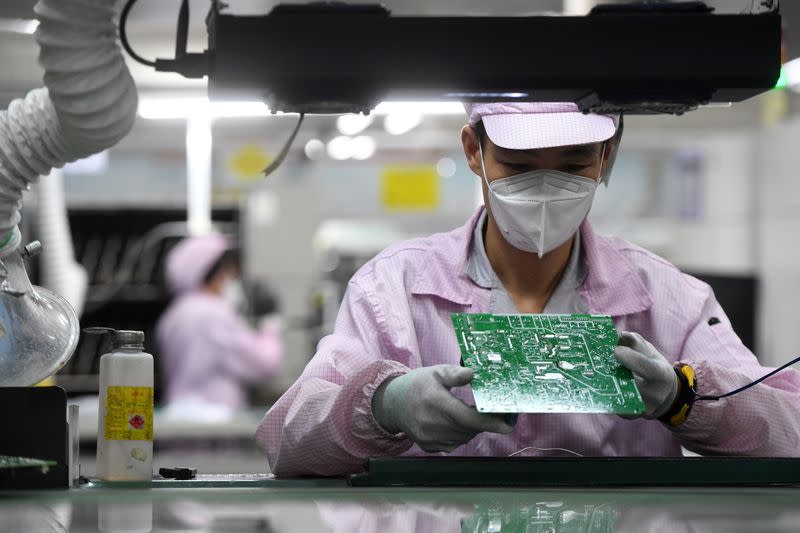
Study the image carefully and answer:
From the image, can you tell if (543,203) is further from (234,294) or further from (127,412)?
(234,294)

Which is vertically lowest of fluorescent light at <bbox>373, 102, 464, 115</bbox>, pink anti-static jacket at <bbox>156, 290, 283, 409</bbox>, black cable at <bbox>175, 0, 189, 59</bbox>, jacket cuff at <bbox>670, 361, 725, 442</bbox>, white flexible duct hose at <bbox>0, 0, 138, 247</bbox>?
pink anti-static jacket at <bbox>156, 290, 283, 409</bbox>

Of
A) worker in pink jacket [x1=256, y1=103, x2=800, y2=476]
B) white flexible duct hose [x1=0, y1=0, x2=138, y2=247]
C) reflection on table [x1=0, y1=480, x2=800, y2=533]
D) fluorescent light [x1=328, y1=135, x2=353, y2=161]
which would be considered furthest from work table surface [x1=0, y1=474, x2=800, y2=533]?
fluorescent light [x1=328, y1=135, x2=353, y2=161]

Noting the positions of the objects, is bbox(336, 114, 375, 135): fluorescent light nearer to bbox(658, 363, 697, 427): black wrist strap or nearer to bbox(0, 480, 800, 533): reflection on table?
bbox(658, 363, 697, 427): black wrist strap

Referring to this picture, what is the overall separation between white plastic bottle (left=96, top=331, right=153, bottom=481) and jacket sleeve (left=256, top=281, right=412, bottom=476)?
30cm

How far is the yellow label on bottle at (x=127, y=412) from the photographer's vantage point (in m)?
1.85

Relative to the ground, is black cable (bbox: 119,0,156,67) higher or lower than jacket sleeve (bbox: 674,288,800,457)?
higher

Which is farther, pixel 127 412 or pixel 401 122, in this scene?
pixel 401 122

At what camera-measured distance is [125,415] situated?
185cm

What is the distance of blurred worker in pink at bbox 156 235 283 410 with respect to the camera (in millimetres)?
6762

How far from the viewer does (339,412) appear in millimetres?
1962

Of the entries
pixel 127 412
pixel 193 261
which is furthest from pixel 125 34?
pixel 193 261

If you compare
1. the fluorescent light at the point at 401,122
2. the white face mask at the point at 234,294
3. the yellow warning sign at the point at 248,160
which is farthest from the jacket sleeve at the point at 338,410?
the yellow warning sign at the point at 248,160

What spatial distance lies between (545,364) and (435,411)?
8.0 inches

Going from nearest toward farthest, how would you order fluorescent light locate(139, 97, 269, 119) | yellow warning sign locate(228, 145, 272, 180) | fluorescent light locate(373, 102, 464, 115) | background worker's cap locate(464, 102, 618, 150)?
1. background worker's cap locate(464, 102, 618, 150)
2. fluorescent light locate(373, 102, 464, 115)
3. fluorescent light locate(139, 97, 269, 119)
4. yellow warning sign locate(228, 145, 272, 180)
